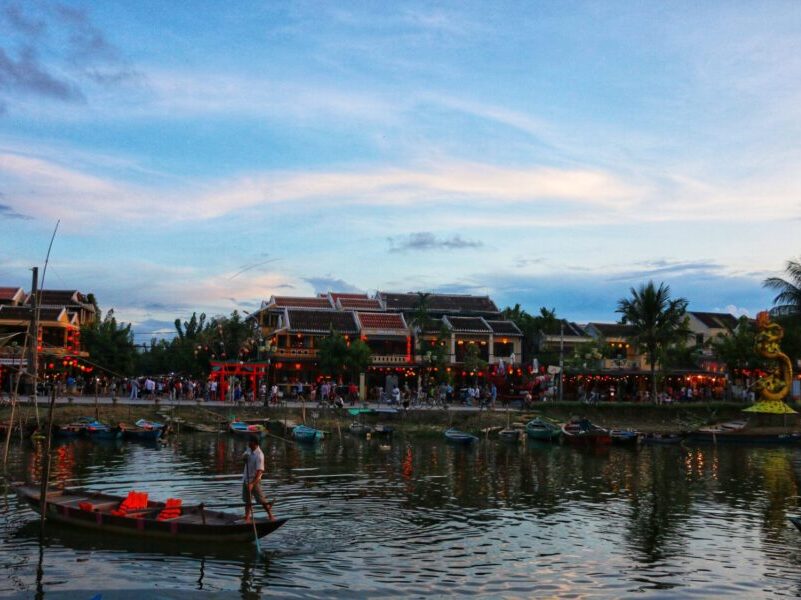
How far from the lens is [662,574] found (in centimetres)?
1820

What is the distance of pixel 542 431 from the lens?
50344 millimetres

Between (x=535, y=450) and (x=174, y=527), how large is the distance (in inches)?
1173

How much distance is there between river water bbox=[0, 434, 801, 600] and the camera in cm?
1705

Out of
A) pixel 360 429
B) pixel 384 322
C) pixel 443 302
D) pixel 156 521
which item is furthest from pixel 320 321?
pixel 156 521

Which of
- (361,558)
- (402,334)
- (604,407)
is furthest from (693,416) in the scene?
(361,558)

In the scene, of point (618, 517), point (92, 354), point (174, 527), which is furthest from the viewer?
point (92, 354)

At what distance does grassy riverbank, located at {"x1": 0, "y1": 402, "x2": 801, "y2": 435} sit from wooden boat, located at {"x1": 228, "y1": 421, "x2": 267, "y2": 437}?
2.39 metres

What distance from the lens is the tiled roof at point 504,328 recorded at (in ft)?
243

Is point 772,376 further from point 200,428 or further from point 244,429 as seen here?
point 200,428

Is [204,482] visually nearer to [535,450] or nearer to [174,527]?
[174,527]

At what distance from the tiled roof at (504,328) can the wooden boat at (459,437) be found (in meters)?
25.3

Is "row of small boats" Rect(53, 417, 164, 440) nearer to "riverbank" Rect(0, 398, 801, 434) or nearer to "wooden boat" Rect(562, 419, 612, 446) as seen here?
"riverbank" Rect(0, 398, 801, 434)

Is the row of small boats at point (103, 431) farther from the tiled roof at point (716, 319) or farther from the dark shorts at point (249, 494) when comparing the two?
the tiled roof at point (716, 319)

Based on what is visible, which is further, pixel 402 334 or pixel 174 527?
pixel 402 334
